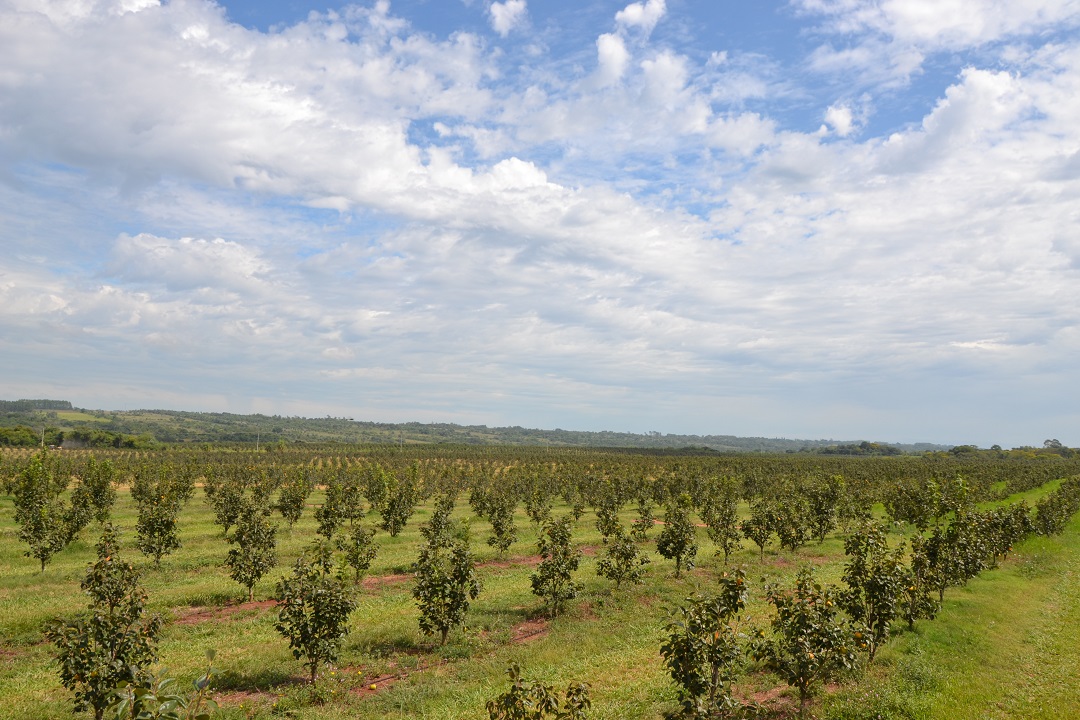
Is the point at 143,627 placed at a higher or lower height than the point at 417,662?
higher

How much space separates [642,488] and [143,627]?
211 ft

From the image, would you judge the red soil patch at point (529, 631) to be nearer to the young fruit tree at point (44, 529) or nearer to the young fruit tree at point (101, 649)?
the young fruit tree at point (101, 649)

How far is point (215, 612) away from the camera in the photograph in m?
25.9

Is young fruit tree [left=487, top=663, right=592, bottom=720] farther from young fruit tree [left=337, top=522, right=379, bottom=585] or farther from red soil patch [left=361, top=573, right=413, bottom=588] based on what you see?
red soil patch [left=361, top=573, right=413, bottom=588]

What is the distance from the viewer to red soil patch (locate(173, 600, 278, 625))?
968 inches

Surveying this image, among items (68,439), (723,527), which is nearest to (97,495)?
(723,527)

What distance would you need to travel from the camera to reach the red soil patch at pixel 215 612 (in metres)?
24.6

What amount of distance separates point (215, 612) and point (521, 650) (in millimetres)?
15447

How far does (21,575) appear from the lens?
101 feet

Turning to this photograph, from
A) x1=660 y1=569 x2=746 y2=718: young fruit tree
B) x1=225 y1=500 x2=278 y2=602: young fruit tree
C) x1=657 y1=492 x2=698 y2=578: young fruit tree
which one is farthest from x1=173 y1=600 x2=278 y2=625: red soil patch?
x1=660 y1=569 x2=746 y2=718: young fruit tree

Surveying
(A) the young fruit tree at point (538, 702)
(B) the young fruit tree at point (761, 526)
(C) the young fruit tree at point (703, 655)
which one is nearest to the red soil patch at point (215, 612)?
(A) the young fruit tree at point (538, 702)

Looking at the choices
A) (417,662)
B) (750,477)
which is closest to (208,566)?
(417,662)

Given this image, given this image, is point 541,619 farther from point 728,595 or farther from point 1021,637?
point 1021,637

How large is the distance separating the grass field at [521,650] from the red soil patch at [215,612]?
0.14 meters
